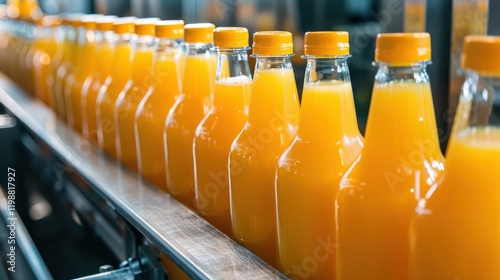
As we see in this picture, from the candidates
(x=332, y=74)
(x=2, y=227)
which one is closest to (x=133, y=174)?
(x=332, y=74)

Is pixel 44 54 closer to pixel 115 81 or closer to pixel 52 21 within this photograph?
pixel 52 21

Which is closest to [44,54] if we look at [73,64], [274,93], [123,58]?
[73,64]

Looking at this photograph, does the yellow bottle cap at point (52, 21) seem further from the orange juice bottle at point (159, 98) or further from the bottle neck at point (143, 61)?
the orange juice bottle at point (159, 98)

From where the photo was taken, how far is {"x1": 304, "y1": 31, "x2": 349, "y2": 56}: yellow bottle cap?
2.27 feet

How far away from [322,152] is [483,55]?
0.86 ft

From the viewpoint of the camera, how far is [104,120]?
4.50ft

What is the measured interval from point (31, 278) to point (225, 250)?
3.38 feet

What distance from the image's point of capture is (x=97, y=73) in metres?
1.47

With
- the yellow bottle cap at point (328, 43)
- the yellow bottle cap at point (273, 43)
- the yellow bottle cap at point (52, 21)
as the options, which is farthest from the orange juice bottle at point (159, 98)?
the yellow bottle cap at point (52, 21)

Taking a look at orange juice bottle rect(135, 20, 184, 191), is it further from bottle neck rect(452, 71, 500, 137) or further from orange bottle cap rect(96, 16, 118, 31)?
bottle neck rect(452, 71, 500, 137)

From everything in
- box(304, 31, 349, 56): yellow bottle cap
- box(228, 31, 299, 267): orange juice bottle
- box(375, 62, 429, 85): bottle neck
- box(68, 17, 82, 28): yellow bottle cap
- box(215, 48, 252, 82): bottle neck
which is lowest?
box(228, 31, 299, 267): orange juice bottle

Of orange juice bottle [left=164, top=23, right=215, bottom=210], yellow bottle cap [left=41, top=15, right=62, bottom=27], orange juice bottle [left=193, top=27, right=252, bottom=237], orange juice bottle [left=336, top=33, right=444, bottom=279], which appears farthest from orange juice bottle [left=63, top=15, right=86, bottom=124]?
orange juice bottle [left=336, top=33, right=444, bottom=279]

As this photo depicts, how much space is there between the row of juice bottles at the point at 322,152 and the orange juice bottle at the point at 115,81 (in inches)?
3.7

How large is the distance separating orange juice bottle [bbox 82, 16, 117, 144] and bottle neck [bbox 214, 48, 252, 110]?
0.58 metres
